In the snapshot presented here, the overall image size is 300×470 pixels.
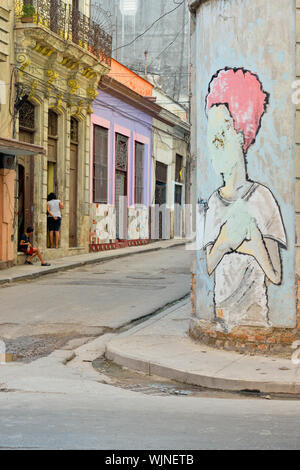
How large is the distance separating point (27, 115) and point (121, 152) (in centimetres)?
828

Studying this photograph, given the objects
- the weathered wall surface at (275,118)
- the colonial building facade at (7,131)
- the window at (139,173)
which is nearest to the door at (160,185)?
the window at (139,173)

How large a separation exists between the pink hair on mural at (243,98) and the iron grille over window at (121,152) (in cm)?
1893

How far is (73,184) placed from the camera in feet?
77.0

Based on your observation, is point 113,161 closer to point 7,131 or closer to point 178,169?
point 7,131

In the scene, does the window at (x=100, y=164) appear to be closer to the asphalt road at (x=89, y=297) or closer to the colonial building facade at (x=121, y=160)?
the colonial building facade at (x=121, y=160)

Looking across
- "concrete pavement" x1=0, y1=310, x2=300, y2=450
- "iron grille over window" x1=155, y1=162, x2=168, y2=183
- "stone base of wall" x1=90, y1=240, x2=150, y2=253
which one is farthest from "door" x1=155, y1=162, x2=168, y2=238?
"concrete pavement" x1=0, y1=310, x2=300, y2=450

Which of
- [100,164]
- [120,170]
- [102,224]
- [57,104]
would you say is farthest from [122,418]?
[120,170]

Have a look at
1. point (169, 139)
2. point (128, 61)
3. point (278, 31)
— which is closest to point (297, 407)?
point (278, 31)

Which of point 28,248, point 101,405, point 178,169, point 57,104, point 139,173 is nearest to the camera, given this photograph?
point 101,405

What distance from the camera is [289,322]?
8133 millimetres

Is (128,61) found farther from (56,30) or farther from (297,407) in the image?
(297,407)

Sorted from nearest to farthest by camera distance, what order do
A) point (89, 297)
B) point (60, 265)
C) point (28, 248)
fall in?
1. point (89, 297)
2. point (28, 248)
3. point (60, 265)

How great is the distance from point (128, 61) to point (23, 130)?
19510 mm

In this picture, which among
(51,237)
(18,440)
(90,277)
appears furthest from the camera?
(51,237)
